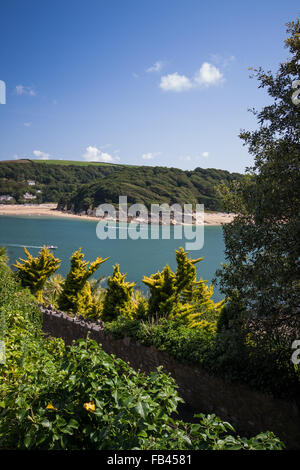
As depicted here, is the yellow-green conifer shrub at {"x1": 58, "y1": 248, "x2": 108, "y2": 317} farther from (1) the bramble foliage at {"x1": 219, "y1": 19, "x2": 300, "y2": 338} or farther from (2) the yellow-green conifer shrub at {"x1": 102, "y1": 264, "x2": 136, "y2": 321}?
(1) the bramble foliage at {"x1": 219, "y1": 19, "x2": 300, "y2": 338}

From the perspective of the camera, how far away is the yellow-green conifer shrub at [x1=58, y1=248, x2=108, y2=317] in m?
13.0

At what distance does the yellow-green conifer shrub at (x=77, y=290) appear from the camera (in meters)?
13.0

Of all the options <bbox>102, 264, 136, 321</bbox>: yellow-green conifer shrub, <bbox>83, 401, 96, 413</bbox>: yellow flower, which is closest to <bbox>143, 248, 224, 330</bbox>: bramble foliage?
<bbox>102, 264, 136, 321</bbox>: yellow-green conifer shrub

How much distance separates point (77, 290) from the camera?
516 inches

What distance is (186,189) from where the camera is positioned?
100188 mm

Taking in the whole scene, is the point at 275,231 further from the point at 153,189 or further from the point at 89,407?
the point at 153,189

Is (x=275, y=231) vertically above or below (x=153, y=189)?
below

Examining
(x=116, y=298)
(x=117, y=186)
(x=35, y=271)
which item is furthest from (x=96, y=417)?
(x=117, y=186)

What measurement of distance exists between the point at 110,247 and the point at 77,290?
45.8m

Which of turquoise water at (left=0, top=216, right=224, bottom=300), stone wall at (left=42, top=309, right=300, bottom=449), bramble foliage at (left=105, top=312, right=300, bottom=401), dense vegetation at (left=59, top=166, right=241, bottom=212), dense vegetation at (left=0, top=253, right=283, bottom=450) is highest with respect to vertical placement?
dense vegetation at (left=59, top=166, right=241, bottom=212)

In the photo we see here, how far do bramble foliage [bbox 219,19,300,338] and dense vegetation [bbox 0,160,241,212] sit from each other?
66.7 m

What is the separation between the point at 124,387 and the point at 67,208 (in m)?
111

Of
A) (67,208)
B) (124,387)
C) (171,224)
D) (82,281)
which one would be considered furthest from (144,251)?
(67,208)
